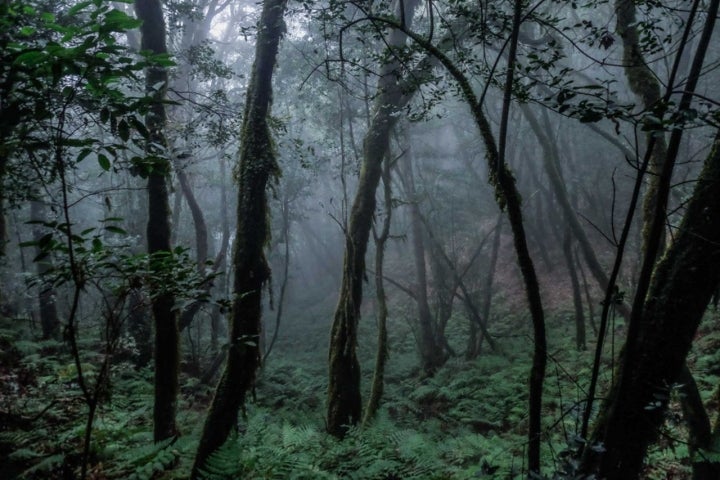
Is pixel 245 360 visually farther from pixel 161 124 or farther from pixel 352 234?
pixel 352 234

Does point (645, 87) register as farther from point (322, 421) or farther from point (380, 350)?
point (322, 421)

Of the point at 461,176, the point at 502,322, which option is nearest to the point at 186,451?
the point at 502,322

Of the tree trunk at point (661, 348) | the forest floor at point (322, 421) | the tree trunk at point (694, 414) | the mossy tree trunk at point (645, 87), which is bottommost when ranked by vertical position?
the forest floor at point (322, 421)

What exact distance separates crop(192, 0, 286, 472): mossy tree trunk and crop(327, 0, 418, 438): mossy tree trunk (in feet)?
6.85

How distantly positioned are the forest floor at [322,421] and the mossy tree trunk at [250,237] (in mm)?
517

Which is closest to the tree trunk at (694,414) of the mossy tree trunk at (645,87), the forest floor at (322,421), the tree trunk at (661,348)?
the forest floor at (322,421)

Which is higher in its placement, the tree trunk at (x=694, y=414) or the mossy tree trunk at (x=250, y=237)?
the mossy tree trunk at (x=250, y=237)

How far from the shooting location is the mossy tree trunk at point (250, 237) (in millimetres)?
4910

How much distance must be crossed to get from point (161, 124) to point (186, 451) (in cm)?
397

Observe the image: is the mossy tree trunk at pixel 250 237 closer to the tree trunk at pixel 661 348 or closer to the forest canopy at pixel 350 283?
the forest canopy at pixel 350 283

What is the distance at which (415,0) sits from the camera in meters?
9.56

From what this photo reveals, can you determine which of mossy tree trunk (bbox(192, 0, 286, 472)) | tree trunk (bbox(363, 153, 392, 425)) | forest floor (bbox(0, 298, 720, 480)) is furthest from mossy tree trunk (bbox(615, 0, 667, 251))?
tree trunk (bbox(363, 153, 392, 425))

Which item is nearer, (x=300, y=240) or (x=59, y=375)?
(x=59, y=375)

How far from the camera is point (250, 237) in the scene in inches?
211
